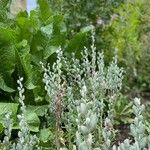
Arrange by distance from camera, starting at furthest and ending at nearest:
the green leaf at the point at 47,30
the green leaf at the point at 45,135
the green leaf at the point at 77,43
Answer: the green leaf at the point at 77,43 → the green leaf at the point at 47,30 → the green leaf at the point at 45,135

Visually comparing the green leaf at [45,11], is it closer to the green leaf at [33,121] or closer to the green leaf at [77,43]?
the green leaf at [77,43]

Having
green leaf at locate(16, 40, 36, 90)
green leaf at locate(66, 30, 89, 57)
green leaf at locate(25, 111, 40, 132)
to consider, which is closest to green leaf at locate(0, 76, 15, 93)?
green leaf at locate(16, 40, 36, 90)

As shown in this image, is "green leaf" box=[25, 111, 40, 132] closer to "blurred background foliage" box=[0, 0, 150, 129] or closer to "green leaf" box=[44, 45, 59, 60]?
"blurred background foliage" box=[0, 0, 150, 129]

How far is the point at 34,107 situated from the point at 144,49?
3.86m

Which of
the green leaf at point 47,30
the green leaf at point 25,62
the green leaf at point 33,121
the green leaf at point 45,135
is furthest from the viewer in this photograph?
the green leaf at point 47,30

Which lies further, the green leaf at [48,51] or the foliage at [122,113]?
the foliage at [122,113]

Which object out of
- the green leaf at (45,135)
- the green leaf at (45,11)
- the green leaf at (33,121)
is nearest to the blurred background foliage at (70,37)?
the green leaf at (45,11)

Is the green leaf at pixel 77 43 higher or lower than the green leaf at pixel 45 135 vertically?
higher

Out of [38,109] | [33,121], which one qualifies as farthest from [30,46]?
[33,121]

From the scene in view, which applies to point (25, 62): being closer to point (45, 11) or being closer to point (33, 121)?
point (33, 121)

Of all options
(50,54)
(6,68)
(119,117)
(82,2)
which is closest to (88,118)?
(6,68)

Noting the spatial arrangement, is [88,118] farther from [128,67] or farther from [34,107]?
[128,67]

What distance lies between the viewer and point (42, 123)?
13.4 feet

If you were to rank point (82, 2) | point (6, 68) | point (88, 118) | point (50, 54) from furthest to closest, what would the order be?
point (82, 2) < point (50, 54) < point (6, 68) < point (88, 118)
